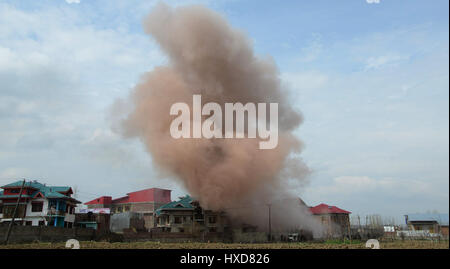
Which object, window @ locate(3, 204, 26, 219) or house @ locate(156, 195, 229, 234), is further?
house @ locate(156, 195, 229, 234)

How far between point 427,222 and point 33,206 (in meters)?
65.0

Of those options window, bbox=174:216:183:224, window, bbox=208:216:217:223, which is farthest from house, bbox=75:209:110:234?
window, bbox=208:216:217:223

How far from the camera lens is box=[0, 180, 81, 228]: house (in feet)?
159

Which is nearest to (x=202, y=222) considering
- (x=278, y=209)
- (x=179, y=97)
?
(x=278, y=209)

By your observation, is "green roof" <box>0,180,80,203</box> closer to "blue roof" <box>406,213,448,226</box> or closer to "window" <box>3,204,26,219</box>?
"window" <box>3,204,26,219</box>

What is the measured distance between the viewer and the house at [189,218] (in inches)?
2018

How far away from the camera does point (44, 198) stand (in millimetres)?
49250

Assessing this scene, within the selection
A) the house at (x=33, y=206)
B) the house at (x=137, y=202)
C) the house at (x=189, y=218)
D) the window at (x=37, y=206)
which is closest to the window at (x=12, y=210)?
the house at (x=33, y=206)

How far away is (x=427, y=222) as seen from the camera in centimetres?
6103

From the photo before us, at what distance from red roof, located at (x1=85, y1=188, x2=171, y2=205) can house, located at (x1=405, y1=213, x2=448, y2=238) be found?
4837 centimetres

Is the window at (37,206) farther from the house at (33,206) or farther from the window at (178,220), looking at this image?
the window at (178,220)

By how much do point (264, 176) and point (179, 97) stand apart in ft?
50.5

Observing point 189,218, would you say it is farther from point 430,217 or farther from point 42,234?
point 430,217
